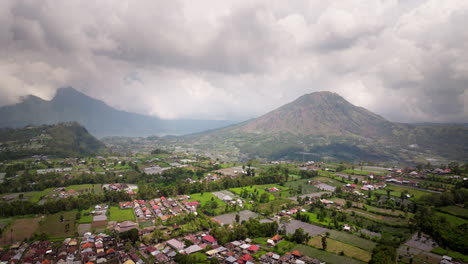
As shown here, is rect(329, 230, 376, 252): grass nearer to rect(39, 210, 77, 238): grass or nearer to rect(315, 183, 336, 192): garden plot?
rect(315, 183, 336, 192): garden plot

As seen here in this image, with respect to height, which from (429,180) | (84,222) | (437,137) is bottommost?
(84,222)

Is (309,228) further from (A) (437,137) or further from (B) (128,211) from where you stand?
(A) (437,137)

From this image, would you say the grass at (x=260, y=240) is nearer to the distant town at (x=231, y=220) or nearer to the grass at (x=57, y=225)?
the distant town at (x=231, y=220)

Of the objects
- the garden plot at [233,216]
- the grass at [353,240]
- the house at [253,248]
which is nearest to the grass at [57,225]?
the garden plot at [233,216]

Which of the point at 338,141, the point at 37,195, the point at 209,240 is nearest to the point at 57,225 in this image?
the point at 37,195

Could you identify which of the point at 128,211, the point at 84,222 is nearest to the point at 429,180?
the point at 128,211

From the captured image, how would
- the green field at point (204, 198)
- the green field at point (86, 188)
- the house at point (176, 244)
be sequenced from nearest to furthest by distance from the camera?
the house at point (176, 244), the green field at point (204, 198), the green field at point (86, 188)

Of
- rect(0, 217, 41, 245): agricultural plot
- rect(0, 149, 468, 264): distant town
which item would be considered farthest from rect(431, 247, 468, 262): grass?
rect(0, 217, 41, 245): agricultural plot
